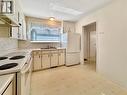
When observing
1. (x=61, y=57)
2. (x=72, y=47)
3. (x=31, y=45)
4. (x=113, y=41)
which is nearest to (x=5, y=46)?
(x=31, y=45)

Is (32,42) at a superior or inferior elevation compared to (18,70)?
superior

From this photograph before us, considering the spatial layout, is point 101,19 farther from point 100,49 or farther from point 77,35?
point 77,35

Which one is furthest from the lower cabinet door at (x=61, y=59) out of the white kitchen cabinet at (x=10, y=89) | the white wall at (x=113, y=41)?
the white kitchen cabinet at (x=10, y=89)

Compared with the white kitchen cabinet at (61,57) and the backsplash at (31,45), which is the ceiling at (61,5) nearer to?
the backsplash at (31,45)

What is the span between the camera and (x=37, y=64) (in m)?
3.61

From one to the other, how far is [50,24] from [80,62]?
2.58 metres

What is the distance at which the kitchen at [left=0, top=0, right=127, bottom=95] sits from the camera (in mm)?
1404

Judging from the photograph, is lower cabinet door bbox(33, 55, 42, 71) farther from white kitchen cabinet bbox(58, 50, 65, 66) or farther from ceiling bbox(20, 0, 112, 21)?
ceiling bbox(20, 0, 112, 21)

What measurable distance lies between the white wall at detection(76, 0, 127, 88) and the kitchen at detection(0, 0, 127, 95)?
0.03 m

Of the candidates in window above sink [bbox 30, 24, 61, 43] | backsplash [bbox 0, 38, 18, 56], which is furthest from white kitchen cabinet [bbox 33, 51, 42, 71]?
backsplash [bbox 0, 38, 18, 56]

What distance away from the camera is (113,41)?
2.59 m

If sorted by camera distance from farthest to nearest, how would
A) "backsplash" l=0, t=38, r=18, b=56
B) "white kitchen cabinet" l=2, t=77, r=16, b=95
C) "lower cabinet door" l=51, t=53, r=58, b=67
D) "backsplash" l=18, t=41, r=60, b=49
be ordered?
1. "lower cabinet door" l=51, t=53, r=58, b=67
2. "backsplash" l=18, t=41, r=60, b=49
3. "backsplash" l=0, t=38, r=18, b=56
4. "white kitchen cabinet" l=2, t=77, r=16, b=95

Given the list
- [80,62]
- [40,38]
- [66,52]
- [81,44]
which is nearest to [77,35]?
[81,44]

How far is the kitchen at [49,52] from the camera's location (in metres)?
1.40
